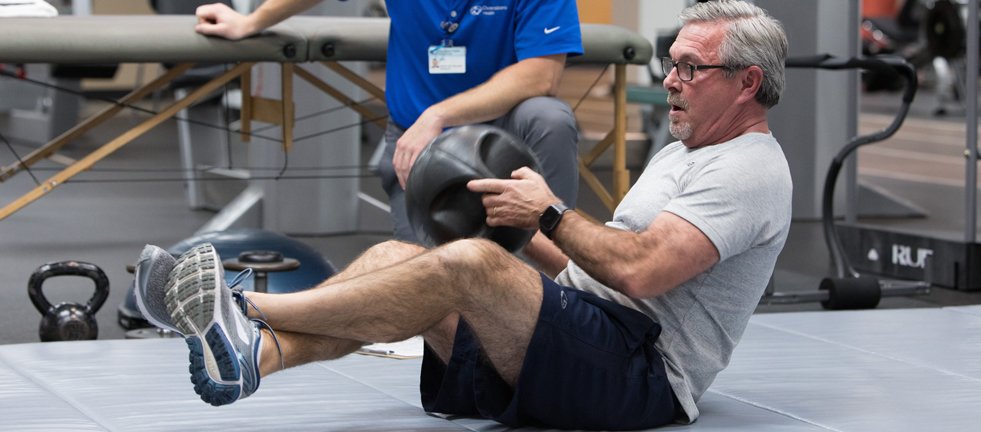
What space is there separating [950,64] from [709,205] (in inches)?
433

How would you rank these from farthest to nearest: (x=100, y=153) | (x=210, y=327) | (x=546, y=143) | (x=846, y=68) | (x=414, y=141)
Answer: (x=846, y=68), (x=100, y=153), (x=546, y=143), (x=414, y=141), (x=210, y=327)

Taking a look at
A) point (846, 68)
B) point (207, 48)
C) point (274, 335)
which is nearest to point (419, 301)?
point (274, 335)

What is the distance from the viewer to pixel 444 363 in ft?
8.86

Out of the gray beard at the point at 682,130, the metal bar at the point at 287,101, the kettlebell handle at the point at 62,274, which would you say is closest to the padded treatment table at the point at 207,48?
the metal bar at the point at 287,101

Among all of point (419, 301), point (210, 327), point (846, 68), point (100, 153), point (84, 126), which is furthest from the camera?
point (84, 126)

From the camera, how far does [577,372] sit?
256 centimetres

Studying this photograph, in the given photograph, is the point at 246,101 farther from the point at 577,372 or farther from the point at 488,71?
the point at 577,372

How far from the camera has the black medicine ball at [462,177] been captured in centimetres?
264

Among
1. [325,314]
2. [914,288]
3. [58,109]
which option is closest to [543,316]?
[325,314]

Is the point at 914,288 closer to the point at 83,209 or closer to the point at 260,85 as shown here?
the point at 260,85

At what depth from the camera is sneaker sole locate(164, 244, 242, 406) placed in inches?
91.5

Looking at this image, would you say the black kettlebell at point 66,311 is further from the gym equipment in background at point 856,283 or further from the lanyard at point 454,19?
the gym equipment in background at point 856,283

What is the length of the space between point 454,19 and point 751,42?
3.86 feet

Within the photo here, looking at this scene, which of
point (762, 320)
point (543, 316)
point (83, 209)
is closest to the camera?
point (543, 316)
